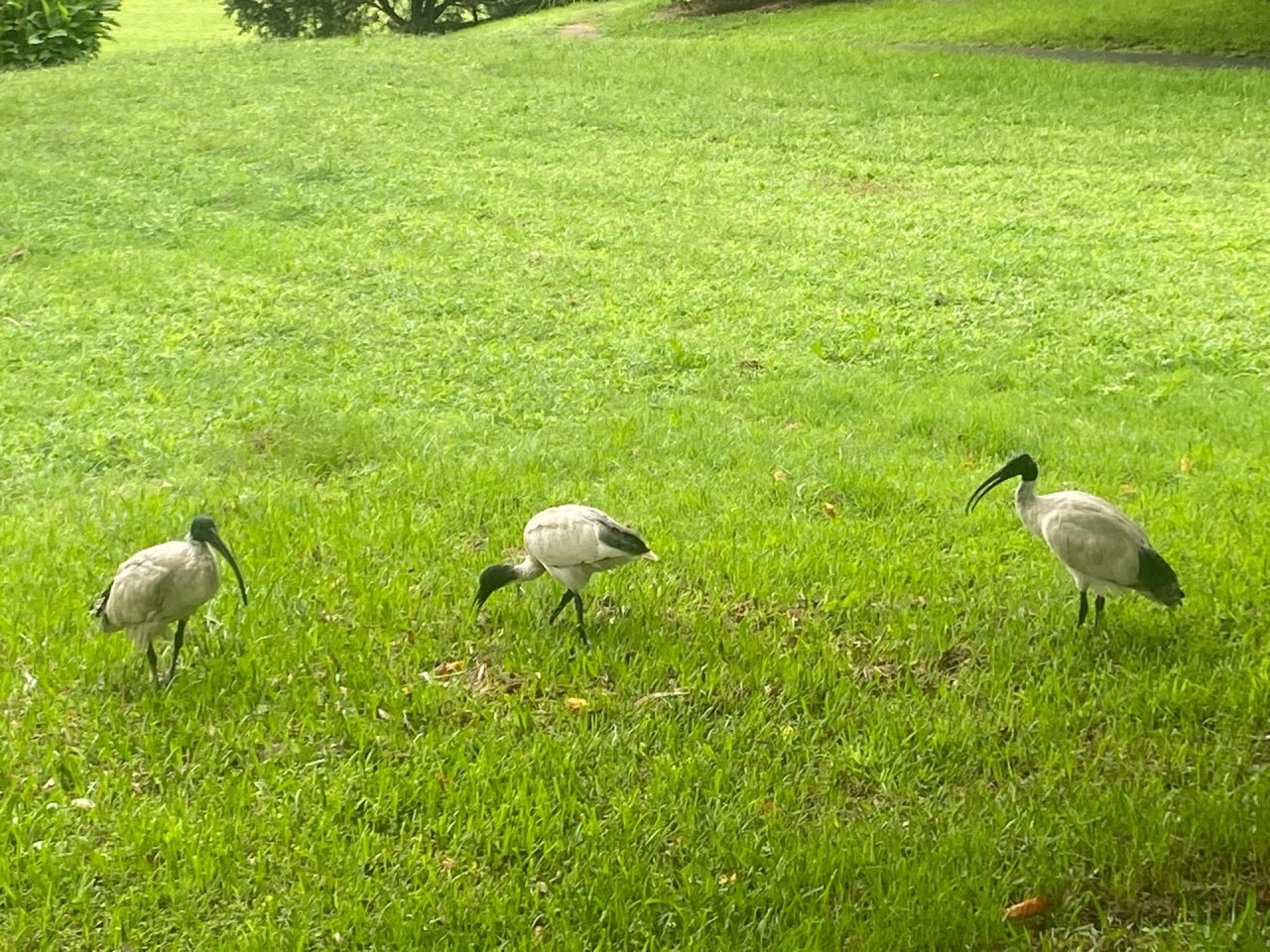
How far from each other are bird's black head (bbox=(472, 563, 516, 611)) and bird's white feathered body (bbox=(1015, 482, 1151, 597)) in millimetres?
1807

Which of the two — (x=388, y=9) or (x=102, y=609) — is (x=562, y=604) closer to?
(x=102, y=609)

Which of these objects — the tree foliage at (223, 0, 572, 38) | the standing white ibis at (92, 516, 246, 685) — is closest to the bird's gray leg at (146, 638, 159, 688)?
the standing white ibis at (92, 516, 246, 685)

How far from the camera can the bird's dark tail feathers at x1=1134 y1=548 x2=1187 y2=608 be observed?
415 cm

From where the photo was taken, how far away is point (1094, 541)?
13.7 ft

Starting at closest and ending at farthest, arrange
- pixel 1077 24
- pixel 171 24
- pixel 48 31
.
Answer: pixel 48 31 < pixel 1077 24 < pixel 171 24

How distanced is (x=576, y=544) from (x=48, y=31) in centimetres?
1971

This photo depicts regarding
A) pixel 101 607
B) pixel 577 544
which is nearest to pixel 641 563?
pixel 577 544

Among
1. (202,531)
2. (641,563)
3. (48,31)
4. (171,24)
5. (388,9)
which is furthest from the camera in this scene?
(171,24)

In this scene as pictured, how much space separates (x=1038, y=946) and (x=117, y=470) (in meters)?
4.99

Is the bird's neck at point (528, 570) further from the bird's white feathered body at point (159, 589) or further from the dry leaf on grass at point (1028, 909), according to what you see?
the dry leaf on grass at point (1028, 909)

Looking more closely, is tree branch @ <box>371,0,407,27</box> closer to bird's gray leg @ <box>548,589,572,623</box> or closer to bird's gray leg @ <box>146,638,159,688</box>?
bird's gray leg @ <box>548,589,572,623</box>

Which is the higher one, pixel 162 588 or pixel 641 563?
pixel 162 588

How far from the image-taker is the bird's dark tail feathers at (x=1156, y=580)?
4152 millimetres

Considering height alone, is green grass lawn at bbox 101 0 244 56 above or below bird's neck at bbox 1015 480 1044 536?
above
